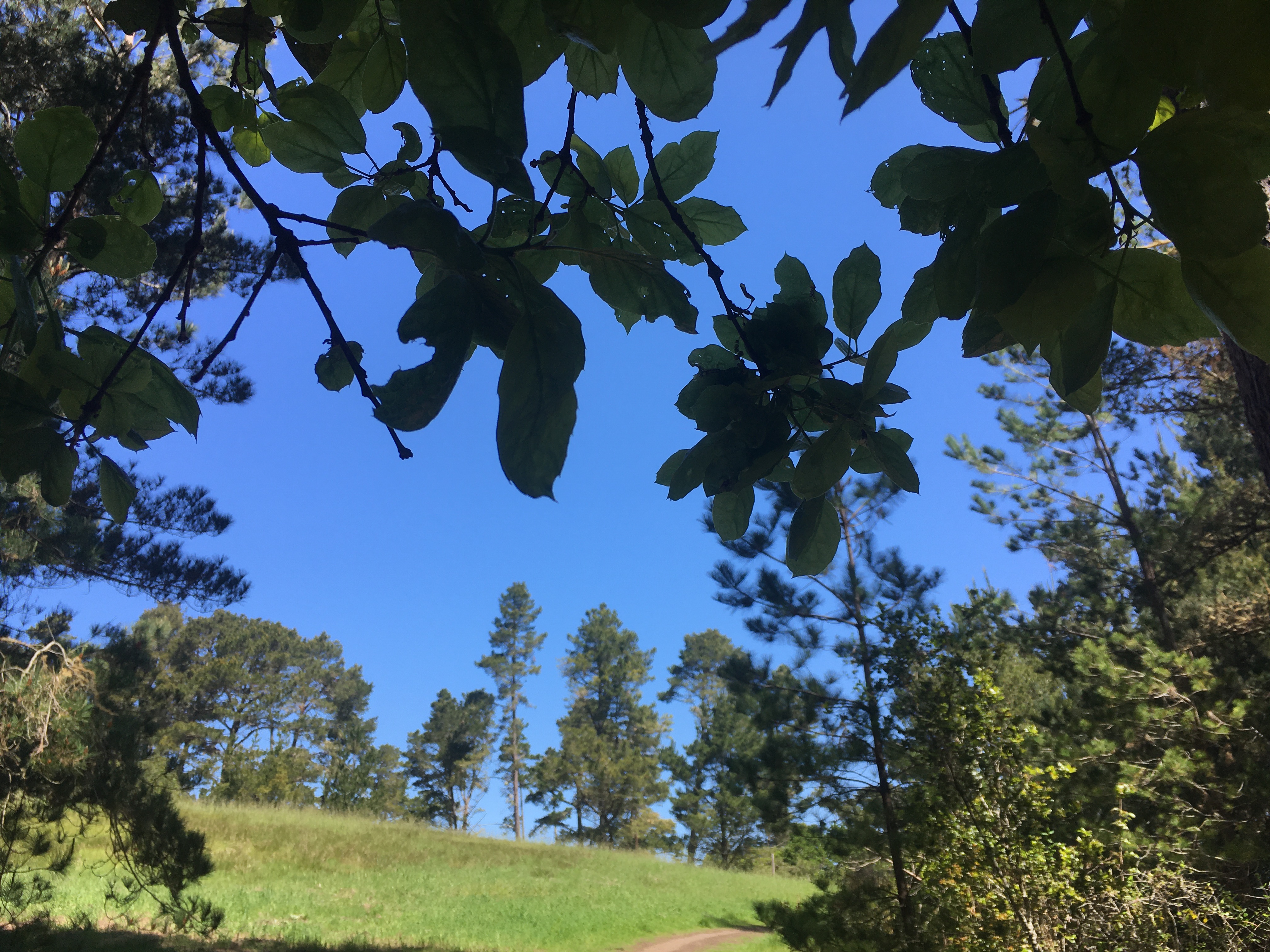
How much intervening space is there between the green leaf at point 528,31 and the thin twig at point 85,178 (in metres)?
Result: 0.28

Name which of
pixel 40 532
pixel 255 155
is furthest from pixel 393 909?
pixel 255 155

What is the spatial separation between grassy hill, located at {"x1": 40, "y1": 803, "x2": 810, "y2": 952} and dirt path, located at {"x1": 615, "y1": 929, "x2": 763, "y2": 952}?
0.85ft

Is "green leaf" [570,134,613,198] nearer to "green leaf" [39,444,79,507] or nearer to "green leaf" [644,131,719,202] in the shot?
"green leaf" [644,131,719,202]

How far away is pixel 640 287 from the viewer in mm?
480

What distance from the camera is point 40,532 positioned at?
611 centimetres

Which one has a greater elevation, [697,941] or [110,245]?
[110,245]

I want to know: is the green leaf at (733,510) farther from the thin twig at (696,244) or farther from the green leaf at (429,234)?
the green leaf at (429,234)

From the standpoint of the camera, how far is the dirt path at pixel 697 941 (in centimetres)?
893

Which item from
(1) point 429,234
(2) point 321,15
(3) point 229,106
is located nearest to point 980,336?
(1) point 429,234

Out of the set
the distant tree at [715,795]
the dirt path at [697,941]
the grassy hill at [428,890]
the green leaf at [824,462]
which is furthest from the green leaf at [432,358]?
the distant tree at [715,795]

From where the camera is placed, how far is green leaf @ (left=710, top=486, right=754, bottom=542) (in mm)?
491

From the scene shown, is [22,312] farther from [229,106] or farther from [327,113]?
[229,106]

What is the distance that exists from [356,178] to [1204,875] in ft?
19.1

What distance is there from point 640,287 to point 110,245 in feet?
1.42
